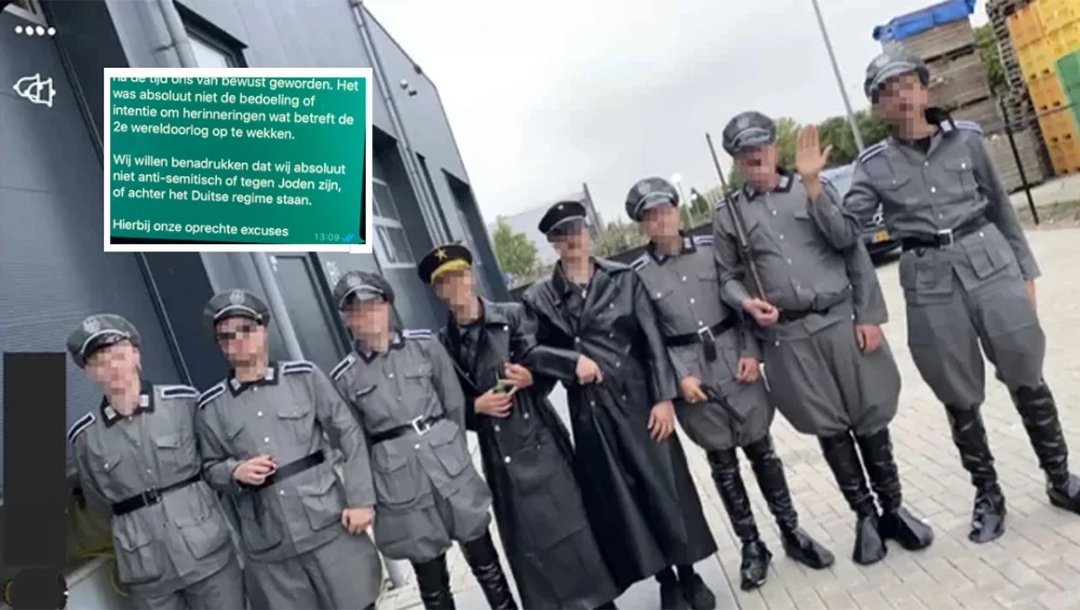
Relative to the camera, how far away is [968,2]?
16.2 metres

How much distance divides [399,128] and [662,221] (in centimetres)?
881

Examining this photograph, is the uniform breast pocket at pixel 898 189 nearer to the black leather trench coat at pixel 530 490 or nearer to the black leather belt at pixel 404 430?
the black leather trench coat at pixel 530 490

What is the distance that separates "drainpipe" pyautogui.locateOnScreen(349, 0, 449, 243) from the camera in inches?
471

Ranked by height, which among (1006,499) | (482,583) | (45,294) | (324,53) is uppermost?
(324,53)

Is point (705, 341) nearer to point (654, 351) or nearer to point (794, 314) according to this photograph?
point (654, 351)

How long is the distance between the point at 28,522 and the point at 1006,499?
4.09 meters

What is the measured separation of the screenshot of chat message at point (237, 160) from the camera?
1.69m

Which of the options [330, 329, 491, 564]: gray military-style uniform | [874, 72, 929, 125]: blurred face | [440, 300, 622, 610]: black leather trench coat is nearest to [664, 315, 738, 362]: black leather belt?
[440, 300, 622, 610]: black leather trench coat

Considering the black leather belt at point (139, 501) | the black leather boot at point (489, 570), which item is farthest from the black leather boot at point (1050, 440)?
the black leather belt at point (139, 501)

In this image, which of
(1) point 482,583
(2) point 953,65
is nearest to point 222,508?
(1) point 482,583

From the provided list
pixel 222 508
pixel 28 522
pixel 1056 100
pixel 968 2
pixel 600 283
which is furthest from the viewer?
pixel 968 2

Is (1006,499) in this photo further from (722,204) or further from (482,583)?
(482,583)

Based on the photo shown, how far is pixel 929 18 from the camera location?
1605 centimetres

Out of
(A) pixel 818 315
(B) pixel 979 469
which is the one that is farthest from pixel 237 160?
(B) pixel 979 469
